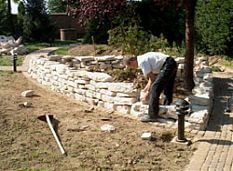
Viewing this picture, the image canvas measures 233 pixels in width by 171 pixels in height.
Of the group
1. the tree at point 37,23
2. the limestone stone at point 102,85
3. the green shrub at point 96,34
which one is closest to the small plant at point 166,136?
the limestone stone at point 102,85

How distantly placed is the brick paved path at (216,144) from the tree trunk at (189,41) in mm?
722

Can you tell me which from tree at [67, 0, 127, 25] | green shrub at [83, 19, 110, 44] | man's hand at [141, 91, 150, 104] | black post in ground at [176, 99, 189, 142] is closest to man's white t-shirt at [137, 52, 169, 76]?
man's hand at [141, 91, 150, 104]

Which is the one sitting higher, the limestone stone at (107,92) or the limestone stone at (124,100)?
the limestone stone at (107,92)

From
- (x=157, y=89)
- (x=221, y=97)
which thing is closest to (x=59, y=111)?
(x=157, y=89)

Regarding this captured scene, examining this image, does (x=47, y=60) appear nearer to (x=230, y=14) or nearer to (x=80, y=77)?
(x=80, y=77)

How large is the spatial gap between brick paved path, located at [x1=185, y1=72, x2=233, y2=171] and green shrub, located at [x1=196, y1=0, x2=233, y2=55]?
6598 mm

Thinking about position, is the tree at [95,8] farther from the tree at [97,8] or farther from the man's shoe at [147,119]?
the man's shoe at [147,119]

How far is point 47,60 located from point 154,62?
505 cm

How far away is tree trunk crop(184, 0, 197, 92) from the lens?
8320 mm

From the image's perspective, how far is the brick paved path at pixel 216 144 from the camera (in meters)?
5.16

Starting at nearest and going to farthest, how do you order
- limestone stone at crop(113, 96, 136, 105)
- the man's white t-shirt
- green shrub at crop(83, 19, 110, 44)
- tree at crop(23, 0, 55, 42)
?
the man's white t-shirt < limestone stone at crop(113, 96, 136, 105) < green shrub at crop(83, 19, 110, 44) < tree at crop(23, 0, 55, 42)

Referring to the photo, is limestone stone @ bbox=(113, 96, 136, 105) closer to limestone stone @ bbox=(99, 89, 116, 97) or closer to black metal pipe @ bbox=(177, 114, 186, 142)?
limestone stone @ bbox=(99, 89, 116, 97)

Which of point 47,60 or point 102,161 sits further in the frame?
point 47,60

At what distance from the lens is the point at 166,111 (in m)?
7.00
